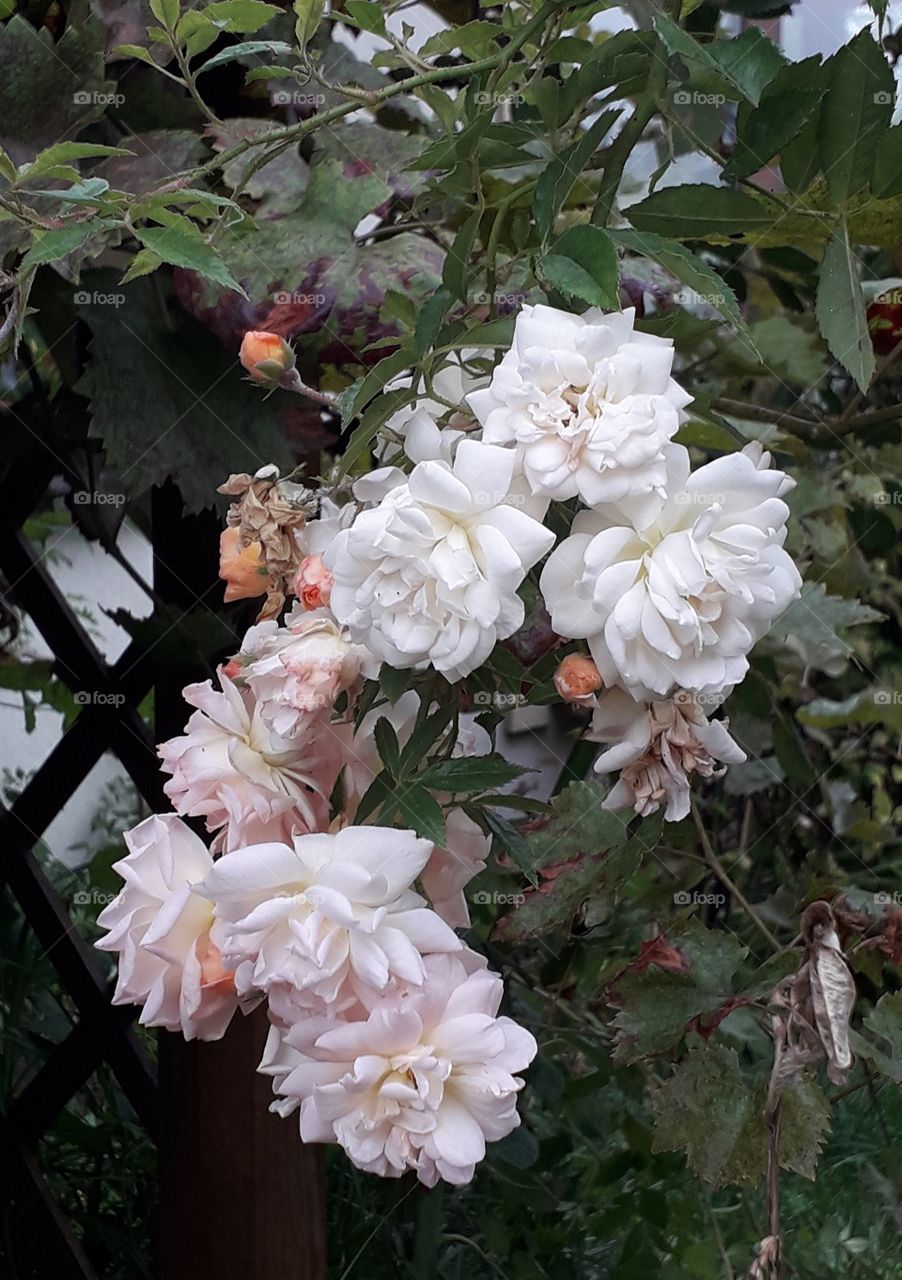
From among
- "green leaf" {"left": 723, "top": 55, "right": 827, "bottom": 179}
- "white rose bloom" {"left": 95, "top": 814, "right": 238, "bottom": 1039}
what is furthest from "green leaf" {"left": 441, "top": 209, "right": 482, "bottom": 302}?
"white rose bloom" {"left": 95, "top": 814, "right": 238, "bottom": 1039}

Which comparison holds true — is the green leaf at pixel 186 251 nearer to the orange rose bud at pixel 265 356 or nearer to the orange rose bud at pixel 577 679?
the orange rose bud at pixel 265 356

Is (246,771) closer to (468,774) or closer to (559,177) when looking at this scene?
(468,774)

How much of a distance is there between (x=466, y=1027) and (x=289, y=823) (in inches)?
3.6

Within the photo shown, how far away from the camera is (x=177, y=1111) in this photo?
0.77 metres

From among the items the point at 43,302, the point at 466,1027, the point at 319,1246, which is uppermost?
the point at 43,302

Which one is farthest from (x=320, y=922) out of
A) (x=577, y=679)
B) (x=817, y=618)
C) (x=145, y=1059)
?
(x=145, y=1059)

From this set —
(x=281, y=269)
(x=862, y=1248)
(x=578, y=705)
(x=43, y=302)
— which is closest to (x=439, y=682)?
(x=578, y=705)

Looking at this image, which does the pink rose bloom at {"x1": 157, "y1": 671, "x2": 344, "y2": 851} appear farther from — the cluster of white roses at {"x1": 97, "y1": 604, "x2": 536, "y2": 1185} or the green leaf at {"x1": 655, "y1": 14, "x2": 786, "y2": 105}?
the green leaf at {"x1": 655, "y1": 14, "x2": 786, "y2": 105}

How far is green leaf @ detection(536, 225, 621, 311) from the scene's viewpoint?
14.5 inches

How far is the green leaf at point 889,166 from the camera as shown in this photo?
0.43 m

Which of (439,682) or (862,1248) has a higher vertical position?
(439,682)

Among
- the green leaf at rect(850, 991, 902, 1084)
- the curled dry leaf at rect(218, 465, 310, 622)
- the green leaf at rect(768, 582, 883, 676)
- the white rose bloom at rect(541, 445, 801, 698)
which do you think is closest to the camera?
the white rose bloom at rect(541, 445, 801, 698)

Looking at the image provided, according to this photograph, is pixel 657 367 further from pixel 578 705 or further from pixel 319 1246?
pixel 319 1246

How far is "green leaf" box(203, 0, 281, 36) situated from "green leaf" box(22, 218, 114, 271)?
12 centimetres
